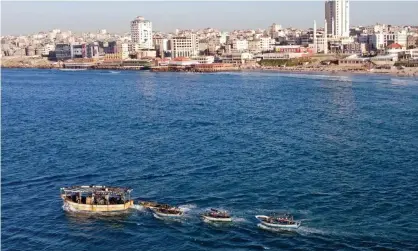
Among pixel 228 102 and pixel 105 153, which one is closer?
pixel 105 153

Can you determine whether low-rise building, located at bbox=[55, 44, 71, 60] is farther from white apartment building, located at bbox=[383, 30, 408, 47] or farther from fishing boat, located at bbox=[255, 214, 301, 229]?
fishing boat, located at bbox=[255, 214, 301, 229]

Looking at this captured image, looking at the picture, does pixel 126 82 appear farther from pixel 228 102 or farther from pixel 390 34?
pixel 390 34

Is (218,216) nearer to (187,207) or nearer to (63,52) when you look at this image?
(187,207)

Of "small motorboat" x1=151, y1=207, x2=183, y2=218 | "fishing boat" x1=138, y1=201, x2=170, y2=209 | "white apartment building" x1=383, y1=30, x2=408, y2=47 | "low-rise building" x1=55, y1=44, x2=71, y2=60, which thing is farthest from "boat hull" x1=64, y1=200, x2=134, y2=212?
"low-rise building" x1=55, y1=44, x2=71, y2=60

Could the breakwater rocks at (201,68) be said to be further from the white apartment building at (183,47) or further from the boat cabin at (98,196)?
the boat cabin at (98,196)

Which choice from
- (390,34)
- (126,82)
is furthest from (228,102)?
(390,34)

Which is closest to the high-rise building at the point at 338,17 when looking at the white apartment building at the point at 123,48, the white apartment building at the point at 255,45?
the white apartment building at the point at 255,45
